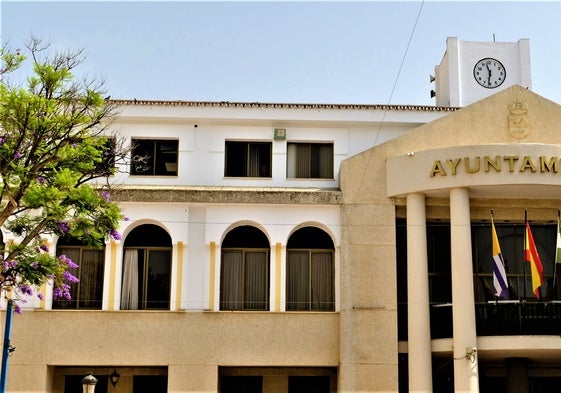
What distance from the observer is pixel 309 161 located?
104ft

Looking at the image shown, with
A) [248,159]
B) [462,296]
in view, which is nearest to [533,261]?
[462,296]

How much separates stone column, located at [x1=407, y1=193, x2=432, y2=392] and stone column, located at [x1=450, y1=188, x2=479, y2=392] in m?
0.90

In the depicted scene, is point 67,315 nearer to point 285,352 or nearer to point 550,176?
point 285,352

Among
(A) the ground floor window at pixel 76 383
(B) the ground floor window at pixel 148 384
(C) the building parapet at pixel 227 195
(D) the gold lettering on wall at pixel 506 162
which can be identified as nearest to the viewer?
(D) the gold lettering on wall at pixel 506 162

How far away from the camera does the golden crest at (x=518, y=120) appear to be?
29.4m

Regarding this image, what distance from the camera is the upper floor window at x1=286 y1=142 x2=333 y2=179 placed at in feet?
104

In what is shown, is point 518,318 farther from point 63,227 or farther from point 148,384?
point 63,227

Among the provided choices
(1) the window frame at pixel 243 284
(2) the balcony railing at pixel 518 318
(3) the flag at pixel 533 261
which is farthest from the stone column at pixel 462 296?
(1) the window frame at pixel 243 284

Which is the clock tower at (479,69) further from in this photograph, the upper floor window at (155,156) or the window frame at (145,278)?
the window frame at (145,278)

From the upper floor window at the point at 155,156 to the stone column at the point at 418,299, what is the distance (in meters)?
8.76

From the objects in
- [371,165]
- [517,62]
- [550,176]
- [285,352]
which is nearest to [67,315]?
[285,352]

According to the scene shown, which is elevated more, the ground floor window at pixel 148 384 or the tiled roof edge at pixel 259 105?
the tiled roof edge at pixel 259 105

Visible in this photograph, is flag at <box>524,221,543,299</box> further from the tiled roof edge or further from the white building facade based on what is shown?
the tiled roof edge

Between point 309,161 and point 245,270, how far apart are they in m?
4.80
